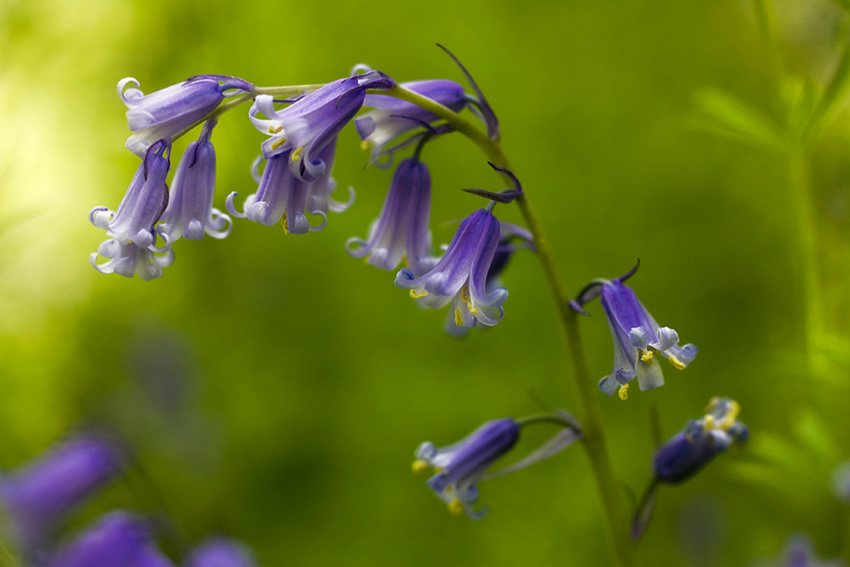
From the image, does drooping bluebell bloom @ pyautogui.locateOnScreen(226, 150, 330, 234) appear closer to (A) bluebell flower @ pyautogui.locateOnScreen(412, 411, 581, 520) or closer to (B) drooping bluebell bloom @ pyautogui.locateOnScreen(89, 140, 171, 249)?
(B) drooping bluebell bloom @ pyautogui.locateOnScreen(89, 140, 171, 249)

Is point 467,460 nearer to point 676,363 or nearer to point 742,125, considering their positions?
point 676,363

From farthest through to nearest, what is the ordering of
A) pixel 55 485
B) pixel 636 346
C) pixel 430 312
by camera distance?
1. pixel 430 312
2. pixel 55 485
3. pixel 636 346

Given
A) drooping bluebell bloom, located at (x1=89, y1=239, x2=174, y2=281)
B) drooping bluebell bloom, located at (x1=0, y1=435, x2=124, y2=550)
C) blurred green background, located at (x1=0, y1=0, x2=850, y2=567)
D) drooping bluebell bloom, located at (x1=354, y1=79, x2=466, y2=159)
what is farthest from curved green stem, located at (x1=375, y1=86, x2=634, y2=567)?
blurred green background, located at (x1=0, y1=0, x2=850, y2=567)

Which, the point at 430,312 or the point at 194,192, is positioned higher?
the point at 194,192

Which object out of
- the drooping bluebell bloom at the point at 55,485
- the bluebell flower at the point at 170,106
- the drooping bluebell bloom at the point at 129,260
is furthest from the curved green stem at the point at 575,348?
the drooping bluebell bloom at the point at 55,485

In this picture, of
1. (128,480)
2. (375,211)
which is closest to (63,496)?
(128,480)

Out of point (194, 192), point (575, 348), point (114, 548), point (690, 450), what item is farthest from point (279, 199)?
point (114, 548)

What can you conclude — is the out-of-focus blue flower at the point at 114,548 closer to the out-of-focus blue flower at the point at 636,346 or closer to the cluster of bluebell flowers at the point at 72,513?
the cluster of bluebell flowers at the point at 72,513
